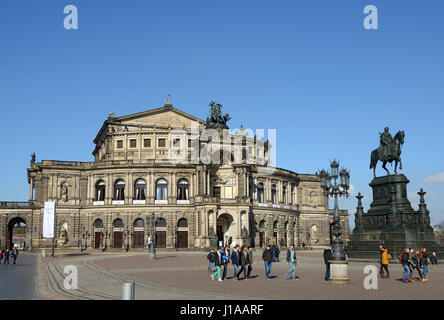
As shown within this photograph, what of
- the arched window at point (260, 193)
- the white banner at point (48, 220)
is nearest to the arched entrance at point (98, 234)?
the white banner at point (48, 220)

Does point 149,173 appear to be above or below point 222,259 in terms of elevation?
above

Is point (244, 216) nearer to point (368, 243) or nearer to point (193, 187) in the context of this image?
point (193, 187)

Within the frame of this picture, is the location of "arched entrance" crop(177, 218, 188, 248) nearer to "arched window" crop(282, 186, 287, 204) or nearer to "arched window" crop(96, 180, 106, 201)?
"arched window" crop(96, 180, 106, 201)

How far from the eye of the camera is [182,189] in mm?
71375

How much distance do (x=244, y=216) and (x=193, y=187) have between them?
9465 millimetres

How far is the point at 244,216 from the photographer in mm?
67750

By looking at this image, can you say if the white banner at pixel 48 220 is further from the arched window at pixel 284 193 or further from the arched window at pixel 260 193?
the arched window at pixel 284 193

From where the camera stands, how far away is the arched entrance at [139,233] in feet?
225

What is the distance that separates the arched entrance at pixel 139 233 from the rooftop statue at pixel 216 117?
20092 millimetres

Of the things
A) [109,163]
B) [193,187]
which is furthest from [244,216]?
[109,163]

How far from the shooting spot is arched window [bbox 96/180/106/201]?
7250 centimetres

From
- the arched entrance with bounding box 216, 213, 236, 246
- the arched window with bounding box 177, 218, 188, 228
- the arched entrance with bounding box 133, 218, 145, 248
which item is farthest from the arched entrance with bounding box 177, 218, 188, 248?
the arched entrance with bounding box 133, 218, 145, 248

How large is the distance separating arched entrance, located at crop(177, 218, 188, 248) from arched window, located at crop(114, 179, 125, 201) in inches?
403

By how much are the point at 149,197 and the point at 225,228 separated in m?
12.8
